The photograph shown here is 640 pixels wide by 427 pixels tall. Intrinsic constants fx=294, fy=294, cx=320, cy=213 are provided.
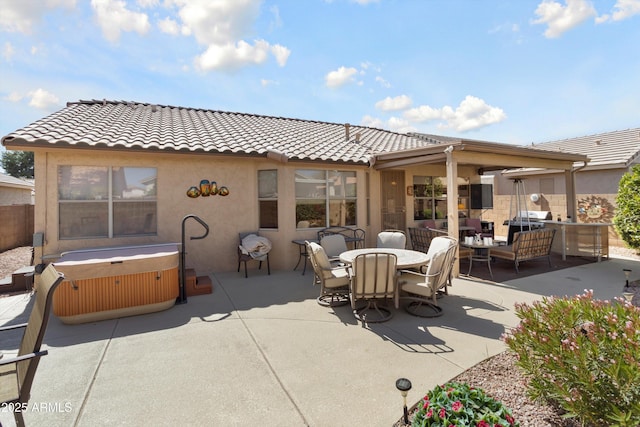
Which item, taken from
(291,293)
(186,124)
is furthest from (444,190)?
(186,124)

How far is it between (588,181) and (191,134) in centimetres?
1588

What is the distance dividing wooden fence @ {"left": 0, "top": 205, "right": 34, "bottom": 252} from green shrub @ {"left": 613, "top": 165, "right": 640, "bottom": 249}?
21523mm

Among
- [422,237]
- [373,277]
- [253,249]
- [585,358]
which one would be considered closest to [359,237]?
[422,237]

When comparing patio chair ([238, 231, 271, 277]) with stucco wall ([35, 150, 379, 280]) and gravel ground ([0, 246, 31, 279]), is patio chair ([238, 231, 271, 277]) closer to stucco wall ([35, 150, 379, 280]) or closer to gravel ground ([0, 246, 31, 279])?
stucco wall ([35, 150, 379, 280])

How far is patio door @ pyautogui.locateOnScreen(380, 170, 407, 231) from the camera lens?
989cm

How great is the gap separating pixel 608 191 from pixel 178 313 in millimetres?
16131

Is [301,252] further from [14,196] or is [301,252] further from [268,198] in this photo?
[14,196]

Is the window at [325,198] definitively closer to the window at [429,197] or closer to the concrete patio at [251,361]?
the window at [429,197]

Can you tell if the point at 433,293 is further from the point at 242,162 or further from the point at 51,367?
the point at 242,162

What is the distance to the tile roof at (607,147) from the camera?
11852mm

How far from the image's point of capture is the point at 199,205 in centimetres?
774

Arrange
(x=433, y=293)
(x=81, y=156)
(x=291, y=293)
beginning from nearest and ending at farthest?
1. (x=433, y=293)
2. (x=291, y=293)
3. (x=81, y=156)

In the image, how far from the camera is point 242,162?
825 cm

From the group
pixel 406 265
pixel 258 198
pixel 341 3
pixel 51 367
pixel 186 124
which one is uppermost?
pixel 341 3
